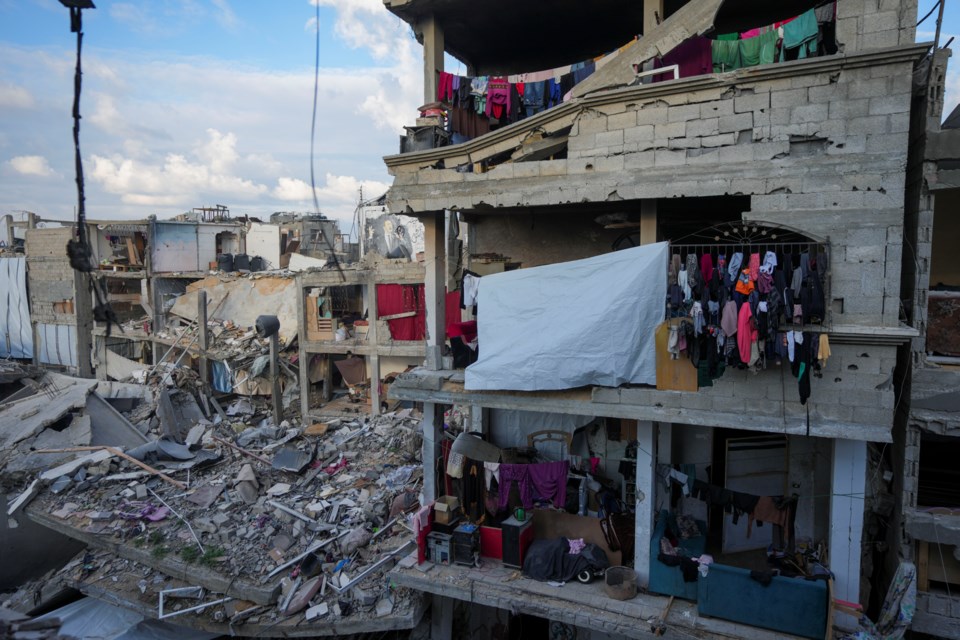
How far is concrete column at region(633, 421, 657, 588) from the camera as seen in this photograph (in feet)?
35.6

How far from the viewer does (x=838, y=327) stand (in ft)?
30.2

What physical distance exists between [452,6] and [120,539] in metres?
15.0

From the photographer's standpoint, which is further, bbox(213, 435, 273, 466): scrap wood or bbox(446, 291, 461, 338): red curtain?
bbox(213, 435, 273, 466): scrap wood

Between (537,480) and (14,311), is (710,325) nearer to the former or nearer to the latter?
(537,480)

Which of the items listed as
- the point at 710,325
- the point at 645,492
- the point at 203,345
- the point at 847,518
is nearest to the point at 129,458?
the point at 203,345

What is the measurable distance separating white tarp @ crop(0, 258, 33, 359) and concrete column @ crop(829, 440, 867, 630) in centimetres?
4265

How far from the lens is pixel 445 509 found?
1211cm

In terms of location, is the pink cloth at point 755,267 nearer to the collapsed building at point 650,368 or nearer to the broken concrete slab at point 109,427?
the collapsed building at point 650,368

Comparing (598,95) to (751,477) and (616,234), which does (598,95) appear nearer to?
(616,234)

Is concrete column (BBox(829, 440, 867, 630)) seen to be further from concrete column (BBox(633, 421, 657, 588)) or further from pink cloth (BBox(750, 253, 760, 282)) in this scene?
pink cloth (BBox(750, 253, 760, 282))

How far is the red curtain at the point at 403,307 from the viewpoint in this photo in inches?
986

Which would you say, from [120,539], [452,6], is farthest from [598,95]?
[120,539]

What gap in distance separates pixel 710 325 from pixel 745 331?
20.7 inches

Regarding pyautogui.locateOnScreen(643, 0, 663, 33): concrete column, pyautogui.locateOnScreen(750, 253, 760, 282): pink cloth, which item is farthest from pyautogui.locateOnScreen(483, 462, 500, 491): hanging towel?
pyautogui.locateOnScreen(643, 0, 663, 33): concrete column
